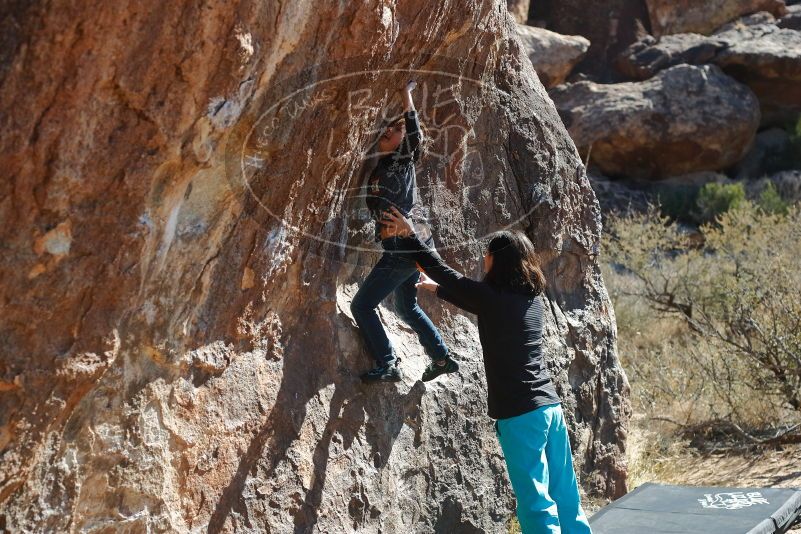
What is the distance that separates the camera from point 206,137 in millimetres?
3229

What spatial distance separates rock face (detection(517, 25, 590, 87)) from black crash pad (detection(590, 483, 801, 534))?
12816 mm

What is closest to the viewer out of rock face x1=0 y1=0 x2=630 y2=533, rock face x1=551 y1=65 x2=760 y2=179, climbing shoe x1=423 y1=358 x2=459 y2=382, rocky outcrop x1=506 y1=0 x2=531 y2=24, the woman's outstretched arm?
rock face x1=0 y1=0 x2=630 y2=533

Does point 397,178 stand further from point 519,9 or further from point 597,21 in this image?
point 597,21

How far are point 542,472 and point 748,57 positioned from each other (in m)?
16.0

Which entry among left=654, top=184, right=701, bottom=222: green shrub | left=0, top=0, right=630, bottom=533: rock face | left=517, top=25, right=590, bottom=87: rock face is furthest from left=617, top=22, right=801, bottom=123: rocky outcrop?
left=0, top=0, right=630, bottom=533: rock face

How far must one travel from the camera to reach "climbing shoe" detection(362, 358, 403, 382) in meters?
4.46

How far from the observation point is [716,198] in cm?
1662

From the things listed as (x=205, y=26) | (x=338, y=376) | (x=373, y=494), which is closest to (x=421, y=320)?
(x=338, y=376)

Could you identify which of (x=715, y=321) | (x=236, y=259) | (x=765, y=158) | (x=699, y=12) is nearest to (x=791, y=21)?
(x=699, y=12)

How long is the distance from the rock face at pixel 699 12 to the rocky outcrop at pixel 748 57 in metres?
1.03

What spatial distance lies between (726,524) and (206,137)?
10.7 ft

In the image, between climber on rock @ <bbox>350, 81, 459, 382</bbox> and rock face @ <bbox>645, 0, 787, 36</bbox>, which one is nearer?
climber on rock @ <bbox>350, 81, 459, 382</bbox>

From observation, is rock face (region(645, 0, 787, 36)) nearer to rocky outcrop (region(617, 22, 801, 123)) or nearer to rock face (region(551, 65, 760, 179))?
rocky outcrop (region(617, 22, 801, 123))

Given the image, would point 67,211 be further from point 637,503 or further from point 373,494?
point 637,503
